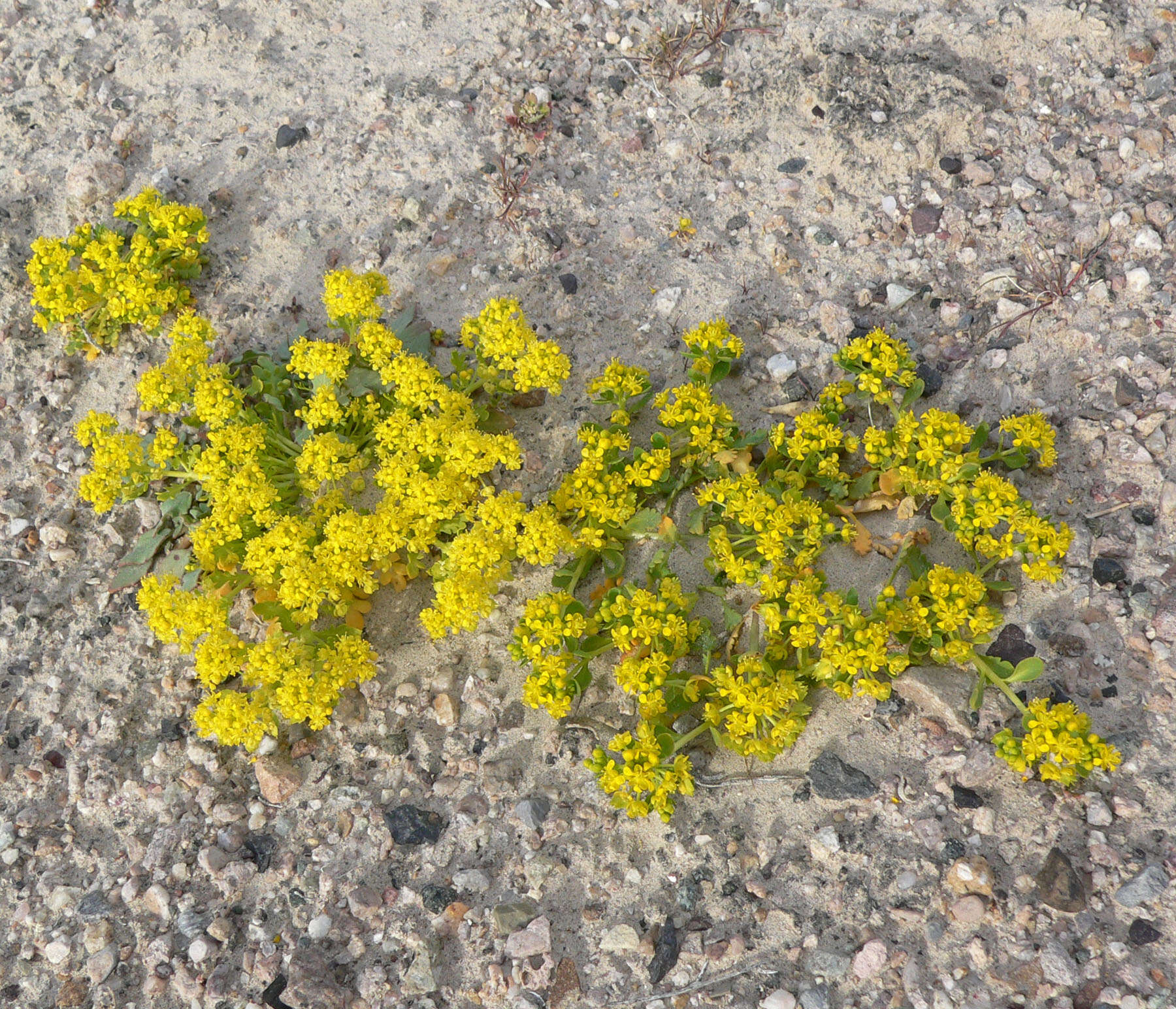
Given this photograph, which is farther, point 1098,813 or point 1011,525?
point 1011,525

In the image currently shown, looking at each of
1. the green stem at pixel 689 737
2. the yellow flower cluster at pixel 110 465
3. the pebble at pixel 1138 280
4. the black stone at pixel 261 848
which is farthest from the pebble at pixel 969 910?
the yellow flower cluster at pixel 110 465

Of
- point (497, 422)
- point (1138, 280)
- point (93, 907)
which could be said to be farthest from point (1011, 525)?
point (93, 907)

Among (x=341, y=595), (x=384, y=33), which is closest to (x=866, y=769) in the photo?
(x=341, y=595)

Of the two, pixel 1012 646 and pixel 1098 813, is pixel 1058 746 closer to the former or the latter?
pixel 1098 813

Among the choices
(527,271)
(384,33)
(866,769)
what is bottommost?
(866,769)

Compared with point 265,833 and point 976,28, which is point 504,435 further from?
point 976,28

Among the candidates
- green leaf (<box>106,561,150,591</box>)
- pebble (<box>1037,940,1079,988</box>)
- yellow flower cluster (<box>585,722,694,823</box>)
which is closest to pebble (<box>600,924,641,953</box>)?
yellow flower cluster (<box>585,722,694,823</box>)

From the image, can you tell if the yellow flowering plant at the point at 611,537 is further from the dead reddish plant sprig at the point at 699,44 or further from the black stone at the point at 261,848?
the dead reddish plant sprig at the point at 699,44
